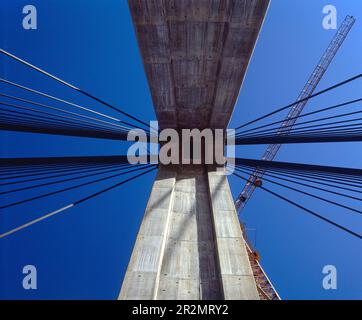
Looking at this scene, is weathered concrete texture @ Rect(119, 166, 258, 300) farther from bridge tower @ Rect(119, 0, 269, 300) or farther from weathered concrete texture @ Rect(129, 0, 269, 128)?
weathered concrete texture @ Rect(129, 0, 269, 128)

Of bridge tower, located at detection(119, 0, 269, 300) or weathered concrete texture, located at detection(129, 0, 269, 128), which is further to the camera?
weathered concrete texture, located at detection(129, 0, 269, 128)

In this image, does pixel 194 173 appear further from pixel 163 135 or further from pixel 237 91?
pixel 237 91

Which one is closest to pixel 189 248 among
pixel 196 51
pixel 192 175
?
pixel 192 175

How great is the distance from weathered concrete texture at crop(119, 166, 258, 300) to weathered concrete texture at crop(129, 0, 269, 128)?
233 centimetres

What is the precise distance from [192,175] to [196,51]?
4.14 metres

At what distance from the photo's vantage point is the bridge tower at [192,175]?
684 centimetres

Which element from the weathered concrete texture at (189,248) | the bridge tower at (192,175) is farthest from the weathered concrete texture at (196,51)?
the weathered concrete texture at (189,248)

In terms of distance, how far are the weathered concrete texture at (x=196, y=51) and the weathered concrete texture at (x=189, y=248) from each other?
2.33 metres

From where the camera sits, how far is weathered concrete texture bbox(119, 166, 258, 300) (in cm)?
654

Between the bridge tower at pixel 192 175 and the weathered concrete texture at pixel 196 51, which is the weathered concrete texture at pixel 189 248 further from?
the weathered concrete texture at pixel 196 51

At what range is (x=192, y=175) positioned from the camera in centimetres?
1110

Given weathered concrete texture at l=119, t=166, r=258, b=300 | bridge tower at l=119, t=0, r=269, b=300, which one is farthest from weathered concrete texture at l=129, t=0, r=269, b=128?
weathered concrete texture at l=119, t=166, r=258, b=300
